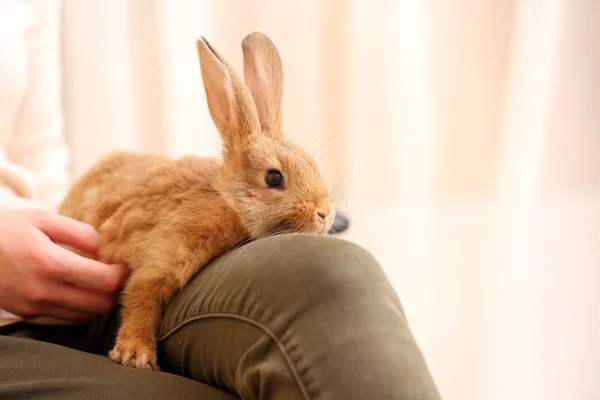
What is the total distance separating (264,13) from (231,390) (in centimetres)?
118

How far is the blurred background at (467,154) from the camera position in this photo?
1384 mm

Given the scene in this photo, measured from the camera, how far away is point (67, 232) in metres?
0.98

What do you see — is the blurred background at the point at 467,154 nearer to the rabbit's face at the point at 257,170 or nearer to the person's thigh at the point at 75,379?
the rabbit's face at the point at 257,170

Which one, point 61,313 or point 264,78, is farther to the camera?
point 264,78

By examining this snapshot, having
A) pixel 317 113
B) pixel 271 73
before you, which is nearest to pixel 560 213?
pixel 317 113

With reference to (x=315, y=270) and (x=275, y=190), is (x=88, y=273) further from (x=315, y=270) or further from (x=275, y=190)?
(x=315, y=270)

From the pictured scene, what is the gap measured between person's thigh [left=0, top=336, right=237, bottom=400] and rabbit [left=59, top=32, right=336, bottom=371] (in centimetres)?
7

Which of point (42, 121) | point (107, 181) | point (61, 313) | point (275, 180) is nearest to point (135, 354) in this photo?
point (61, 313)

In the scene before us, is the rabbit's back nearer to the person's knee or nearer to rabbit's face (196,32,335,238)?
rabbit's face (196,32,335,238)

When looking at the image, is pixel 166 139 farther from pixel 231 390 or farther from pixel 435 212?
pixel 231 390

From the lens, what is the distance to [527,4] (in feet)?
4.41

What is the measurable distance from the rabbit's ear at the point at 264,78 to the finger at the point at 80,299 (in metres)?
0.40

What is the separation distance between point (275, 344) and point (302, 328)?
39mm

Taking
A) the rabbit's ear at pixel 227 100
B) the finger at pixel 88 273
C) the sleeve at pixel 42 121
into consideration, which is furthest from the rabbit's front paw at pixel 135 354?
the sleeve at pixel 42 121
